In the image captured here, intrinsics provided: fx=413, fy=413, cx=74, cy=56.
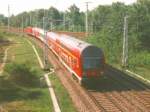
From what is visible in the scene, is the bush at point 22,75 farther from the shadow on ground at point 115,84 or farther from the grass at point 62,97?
the shadow on ground at point 115,84

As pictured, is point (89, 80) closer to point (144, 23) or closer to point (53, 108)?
point (53, 108)

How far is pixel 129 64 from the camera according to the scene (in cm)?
5066

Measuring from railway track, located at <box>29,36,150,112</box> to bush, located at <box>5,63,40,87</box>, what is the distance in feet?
9.01

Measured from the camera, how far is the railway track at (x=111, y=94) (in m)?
27.5

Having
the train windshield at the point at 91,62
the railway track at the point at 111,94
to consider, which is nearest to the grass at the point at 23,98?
the railway track at the point at 111,94

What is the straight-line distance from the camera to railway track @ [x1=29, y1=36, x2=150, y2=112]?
90.3 feet

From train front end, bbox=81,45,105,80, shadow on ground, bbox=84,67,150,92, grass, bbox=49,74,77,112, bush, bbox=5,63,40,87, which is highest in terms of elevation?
train front end, bbox=81,45,105,80

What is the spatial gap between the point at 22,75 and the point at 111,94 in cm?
966

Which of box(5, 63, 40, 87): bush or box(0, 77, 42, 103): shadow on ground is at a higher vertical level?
box(5, 63, 40, 87): bush

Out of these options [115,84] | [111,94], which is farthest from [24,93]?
[115,84]

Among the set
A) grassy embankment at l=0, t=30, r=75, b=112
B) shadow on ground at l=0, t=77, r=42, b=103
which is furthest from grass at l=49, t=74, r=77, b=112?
shadow on ground at l=0, t=77, r=42, b=103

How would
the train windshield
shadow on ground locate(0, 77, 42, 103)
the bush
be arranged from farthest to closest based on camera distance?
the bush, the train windshield, shadow on ground locate(0, 77, 42, 103)

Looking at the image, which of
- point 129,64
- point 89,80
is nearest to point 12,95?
point 89,80

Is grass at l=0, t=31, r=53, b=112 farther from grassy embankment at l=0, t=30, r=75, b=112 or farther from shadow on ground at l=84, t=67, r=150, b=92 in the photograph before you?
shadow on ground at l=84, t=67, r=150, b=92
